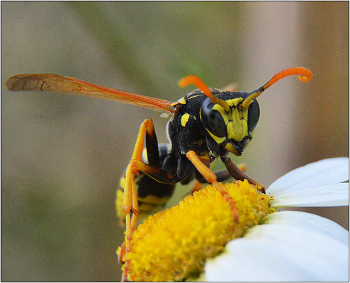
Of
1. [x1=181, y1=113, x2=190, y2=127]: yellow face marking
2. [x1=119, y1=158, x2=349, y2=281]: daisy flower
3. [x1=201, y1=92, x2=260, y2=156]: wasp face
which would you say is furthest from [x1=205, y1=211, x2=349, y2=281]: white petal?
[x1=181, y1=113, x2=190, y2=127]: yellow face marking

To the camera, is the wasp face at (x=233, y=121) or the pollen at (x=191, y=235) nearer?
the pollen at (x=191, y=235)

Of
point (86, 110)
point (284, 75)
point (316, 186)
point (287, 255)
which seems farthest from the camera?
point (86, 110)

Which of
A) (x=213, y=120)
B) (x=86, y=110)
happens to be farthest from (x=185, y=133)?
(x=86, y=110)

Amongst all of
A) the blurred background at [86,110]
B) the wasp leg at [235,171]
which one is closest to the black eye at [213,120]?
the wasp leg at [235,171]

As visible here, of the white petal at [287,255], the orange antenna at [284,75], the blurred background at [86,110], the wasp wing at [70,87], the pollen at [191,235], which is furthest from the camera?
the blurred background at [86,110]

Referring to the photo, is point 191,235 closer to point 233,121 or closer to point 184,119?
point 233,121

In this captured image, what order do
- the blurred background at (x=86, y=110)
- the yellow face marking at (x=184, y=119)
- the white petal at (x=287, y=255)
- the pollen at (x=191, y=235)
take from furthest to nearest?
the blurred background at (x=86, y=110) → the yellow face marking at (x=184, y=119) → the pollen at (x=191, y=235) → the white petal at (x=287, y=255)

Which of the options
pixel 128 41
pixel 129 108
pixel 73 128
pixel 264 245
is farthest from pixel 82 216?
pixel 264 245

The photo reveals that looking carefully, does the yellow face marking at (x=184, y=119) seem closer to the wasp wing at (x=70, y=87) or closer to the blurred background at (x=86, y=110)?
the wasp wing at (x=70, y=87)
